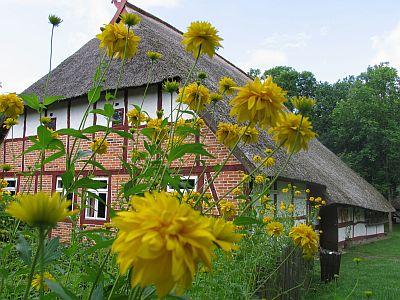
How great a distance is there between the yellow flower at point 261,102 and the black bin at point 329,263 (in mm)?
5705

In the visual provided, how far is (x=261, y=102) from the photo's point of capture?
3.95ft

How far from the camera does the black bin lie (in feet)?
21.1

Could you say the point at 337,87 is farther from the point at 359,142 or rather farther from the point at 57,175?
the point at 57,175

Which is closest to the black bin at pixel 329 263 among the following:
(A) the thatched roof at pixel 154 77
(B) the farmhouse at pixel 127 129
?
(B) the farmhouse at pixel 127 129

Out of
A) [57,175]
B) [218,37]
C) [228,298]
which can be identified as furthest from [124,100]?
[218,37]

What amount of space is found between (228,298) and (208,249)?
212 centimetres

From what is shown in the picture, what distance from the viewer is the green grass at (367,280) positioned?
5.84m

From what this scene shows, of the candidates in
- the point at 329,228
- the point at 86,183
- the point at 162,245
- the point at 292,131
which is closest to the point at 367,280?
the point at 329,228

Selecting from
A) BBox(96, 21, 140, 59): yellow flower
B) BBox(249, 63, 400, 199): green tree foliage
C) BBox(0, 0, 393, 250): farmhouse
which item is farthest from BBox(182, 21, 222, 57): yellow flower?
BBox(249, 63, 400, 199): green tree foliage

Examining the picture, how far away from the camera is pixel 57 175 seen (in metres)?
9.93

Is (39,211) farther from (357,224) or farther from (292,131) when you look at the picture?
(357,224)

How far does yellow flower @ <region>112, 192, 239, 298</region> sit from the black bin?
20.5 feet

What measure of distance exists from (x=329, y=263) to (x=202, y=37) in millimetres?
5680

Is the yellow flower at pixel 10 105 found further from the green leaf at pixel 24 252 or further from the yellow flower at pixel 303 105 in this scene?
the yellow flower at pixel 303 105
